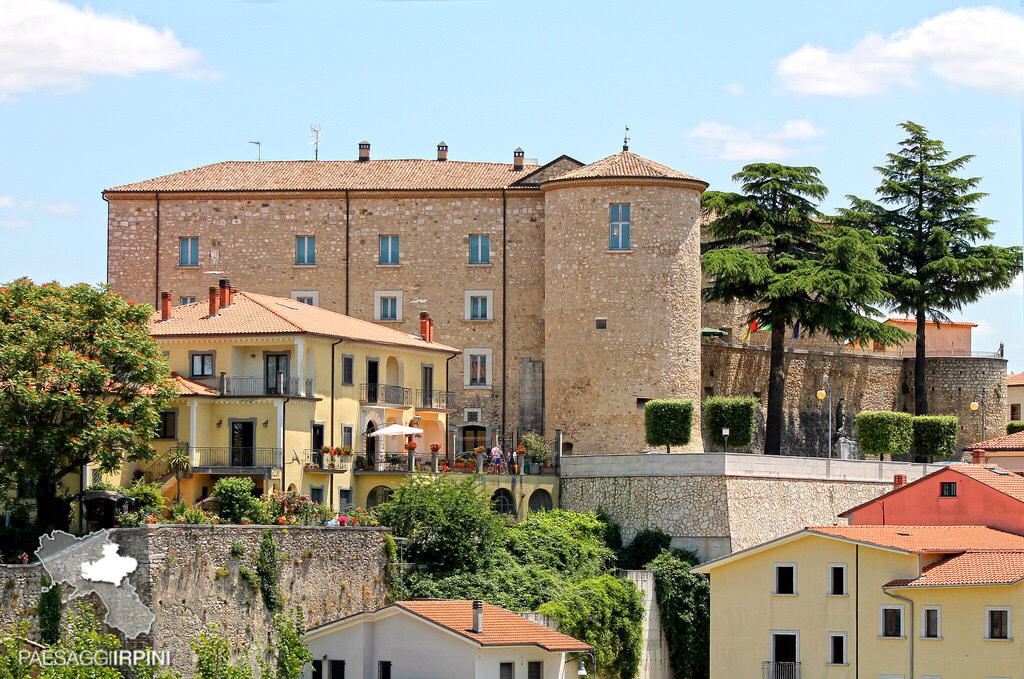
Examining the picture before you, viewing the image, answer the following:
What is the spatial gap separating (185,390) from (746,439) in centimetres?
1787

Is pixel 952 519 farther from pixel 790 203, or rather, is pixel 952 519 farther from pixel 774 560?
pixel 790 203

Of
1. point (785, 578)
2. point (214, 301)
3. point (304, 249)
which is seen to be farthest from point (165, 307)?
point (785, 578)

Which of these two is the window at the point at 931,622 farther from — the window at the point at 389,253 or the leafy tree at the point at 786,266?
the window at the point at 389,253

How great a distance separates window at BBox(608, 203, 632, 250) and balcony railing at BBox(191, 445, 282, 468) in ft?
47.4

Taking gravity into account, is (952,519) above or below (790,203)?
below

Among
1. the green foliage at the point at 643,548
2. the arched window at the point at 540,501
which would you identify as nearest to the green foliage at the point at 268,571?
the green foliage at the point at 643,548

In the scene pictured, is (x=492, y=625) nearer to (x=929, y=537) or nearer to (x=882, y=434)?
(x=929, y=537)

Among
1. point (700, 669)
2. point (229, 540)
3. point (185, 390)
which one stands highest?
point (185, 390)

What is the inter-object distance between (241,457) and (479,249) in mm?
15327

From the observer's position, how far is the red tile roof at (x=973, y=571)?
46.8 m

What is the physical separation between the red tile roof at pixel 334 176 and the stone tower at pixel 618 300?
13.4 ft

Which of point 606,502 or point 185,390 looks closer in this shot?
point 185,390

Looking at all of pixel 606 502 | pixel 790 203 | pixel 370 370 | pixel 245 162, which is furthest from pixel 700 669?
pixel 245 162

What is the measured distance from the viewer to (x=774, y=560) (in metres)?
51.2
